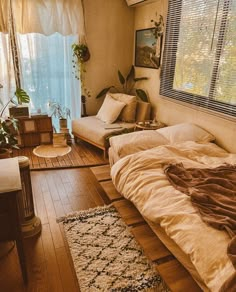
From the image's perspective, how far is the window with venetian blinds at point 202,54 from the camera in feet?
7.38

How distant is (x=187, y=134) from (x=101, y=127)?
122cm

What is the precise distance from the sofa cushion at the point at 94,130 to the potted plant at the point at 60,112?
0.19m

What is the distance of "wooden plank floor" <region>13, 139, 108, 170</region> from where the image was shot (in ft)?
9.78

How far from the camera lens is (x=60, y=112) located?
3.74 m

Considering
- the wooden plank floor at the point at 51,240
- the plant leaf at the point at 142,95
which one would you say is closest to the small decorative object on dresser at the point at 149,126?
the plant leaf at the point at 142,95

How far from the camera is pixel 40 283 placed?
1.46m

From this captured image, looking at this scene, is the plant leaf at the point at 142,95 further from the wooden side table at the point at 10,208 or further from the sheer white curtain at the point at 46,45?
the wooden side table at the point at 10,208

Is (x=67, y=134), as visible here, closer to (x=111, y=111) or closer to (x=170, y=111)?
(x=111, y=111)

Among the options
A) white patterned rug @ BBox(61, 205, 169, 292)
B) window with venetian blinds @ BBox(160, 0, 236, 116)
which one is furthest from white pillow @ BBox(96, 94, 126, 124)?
white patterned rug @ BBox(61, 205, 169, 292)

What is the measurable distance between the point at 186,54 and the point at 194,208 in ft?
6.79

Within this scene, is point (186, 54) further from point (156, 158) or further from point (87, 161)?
point (87, 161)

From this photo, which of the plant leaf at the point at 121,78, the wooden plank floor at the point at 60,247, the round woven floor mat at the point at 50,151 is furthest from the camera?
the plant leaf at the point at 121,78

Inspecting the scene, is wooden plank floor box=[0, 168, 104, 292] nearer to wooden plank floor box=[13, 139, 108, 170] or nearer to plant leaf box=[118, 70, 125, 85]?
wooden plank floor box=[13, 139, 108, 170]

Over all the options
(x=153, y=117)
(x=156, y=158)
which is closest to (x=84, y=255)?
(x=156, y=158)
